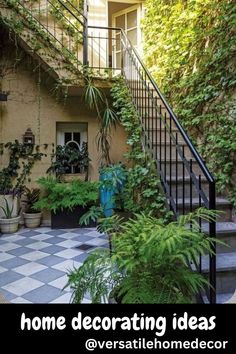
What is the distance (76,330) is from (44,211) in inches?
155

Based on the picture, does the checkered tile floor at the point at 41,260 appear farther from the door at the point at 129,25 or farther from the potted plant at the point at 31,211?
the door at the point at 129,25

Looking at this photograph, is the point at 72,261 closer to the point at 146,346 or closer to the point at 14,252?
the point at 14,252

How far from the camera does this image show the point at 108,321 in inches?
51.1

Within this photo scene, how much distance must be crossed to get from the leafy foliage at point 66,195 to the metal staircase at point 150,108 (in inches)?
58.1

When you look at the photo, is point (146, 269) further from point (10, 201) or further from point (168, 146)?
point (10, 201)

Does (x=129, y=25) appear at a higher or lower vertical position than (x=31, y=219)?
higher

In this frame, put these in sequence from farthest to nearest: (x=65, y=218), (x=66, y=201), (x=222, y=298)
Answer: (x=65, y=218), (x=66, y=201), (x=222, y=298)

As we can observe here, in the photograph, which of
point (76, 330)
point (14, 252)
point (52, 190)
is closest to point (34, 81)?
point (52, 190)

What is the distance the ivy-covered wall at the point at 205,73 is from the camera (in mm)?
2967

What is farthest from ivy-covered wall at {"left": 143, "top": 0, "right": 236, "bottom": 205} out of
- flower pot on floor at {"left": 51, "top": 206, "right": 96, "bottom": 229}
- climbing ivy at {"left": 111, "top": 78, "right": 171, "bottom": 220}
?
flower pot on floor at {"left": 51, "top": 206, "right": 96, "bottom": 229}

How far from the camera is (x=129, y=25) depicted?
618 centimetres

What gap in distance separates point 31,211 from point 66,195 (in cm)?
72

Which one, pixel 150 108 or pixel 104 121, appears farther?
pixel 104 121

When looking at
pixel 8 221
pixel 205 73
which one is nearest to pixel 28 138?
pixel 8 221
